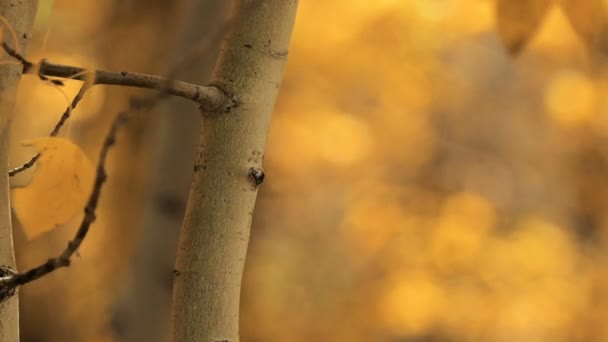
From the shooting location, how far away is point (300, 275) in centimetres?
194

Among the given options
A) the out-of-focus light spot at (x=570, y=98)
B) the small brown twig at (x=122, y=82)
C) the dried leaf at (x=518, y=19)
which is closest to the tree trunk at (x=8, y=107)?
the small brown twig at (x=122, y=82)

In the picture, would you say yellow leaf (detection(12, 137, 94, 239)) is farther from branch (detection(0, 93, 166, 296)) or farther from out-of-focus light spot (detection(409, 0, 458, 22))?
out-of-focus light spot (detection(409, 0, 458, 22))

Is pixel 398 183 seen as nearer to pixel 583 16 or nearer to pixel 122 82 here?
pixel 583 16

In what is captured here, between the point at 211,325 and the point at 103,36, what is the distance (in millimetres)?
1465

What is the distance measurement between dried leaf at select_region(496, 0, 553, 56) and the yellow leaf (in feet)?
0.76

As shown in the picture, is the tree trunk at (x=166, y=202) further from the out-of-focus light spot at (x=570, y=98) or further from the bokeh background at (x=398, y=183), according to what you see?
the out-of-focus light spot at (x=570, y=98)

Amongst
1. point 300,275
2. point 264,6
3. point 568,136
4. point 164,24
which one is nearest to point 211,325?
point 264,6

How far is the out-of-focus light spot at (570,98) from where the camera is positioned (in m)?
1.82

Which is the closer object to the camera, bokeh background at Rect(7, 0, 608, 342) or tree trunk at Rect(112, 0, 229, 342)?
tree trunk at Rect(112, 0, 229, 342)

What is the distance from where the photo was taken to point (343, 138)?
1.80 meters

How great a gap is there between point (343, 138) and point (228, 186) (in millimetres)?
1414

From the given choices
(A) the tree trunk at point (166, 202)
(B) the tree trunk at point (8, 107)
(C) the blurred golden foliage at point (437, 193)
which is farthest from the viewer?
(C) the blurred golden foliage at point (437, 193)

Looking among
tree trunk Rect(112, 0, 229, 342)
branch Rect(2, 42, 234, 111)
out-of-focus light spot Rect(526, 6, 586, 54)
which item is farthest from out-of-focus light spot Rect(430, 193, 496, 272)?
branch Rect(2, 42, 234, 111)

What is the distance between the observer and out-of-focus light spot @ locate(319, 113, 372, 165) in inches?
68.9
